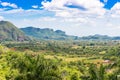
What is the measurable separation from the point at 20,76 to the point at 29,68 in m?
2.88

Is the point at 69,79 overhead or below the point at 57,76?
below

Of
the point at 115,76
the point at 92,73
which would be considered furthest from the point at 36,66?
the point at 115,76

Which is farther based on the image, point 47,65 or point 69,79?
point 69,79

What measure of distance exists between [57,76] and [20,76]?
23.0 ft

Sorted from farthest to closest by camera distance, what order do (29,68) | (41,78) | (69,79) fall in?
(69,79) < (29,68) < (41,78)

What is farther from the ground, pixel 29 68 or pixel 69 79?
pixel 29 68

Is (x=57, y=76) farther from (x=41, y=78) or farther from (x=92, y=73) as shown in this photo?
(x=92, y=73)

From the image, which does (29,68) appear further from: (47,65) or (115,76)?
(115,76)

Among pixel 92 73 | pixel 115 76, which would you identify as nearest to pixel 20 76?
pixel 92 73

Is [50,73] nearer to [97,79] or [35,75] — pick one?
[35,75]

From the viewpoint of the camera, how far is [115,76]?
171 feet

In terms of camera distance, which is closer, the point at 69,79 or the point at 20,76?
the point at 20,76

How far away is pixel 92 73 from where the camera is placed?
51812 mm

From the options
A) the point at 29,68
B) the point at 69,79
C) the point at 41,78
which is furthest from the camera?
the point at 69,79
